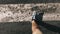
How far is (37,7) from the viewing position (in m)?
1.19

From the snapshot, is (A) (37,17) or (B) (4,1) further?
(B) (4,1)

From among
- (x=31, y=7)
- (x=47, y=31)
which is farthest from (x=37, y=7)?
(x=47, y=31)

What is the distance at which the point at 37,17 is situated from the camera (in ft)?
3.52

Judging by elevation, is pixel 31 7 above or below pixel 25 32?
above

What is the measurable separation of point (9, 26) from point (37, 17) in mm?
241

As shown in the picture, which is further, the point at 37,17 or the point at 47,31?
the point at 47,31

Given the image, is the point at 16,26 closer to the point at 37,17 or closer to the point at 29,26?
the point at 29,26

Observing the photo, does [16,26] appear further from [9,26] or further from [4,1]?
[4,1]

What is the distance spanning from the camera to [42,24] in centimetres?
117

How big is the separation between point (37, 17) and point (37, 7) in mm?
133

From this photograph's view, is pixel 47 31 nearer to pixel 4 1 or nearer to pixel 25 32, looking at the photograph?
pixel 25 32

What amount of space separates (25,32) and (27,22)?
0.23ft

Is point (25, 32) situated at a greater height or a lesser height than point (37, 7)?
lesser

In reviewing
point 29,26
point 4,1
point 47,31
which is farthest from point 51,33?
point 4,1
